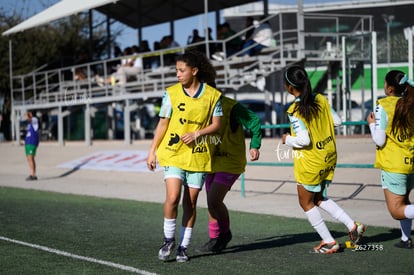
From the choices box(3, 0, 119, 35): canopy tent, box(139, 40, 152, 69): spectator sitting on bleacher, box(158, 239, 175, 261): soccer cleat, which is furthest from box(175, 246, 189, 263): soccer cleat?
box(139, 40, 152, 69): spectator sitting on bleacher

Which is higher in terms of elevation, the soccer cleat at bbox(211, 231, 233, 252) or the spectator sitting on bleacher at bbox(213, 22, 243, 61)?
the spectator sitting on bleacher at bbox(213, 22, 243, 61)

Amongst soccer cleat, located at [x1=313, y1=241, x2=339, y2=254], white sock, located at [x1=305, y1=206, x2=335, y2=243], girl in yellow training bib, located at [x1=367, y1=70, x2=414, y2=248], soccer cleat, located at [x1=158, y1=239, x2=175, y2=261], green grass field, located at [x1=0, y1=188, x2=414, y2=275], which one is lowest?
green grass field, located at [x1=0, y1=188, x2=414, y2=275]

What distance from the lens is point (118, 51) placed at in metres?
30.8

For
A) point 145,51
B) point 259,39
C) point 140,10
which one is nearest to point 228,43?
point 259,39

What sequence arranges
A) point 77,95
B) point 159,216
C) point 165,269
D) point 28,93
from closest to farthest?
1. point 165,269
2. point 159,216
3. point 77,95
4. point 28,93

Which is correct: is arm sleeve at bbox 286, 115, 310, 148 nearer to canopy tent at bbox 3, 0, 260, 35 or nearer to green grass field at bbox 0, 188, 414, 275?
green grass field at bbox 0, 188, 414, 275

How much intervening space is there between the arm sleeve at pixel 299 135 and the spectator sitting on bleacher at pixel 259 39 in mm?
14482

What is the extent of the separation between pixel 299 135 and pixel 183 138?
119cm

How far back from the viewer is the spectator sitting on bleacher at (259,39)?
2220 centimetres

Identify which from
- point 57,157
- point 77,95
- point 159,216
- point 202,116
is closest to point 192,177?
point 202,116

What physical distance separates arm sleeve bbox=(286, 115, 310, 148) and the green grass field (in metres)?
1.15

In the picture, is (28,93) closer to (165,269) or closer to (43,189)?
(43,189)

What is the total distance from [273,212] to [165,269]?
5.62 meters

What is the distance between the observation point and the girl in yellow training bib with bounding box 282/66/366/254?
7.71 meters
